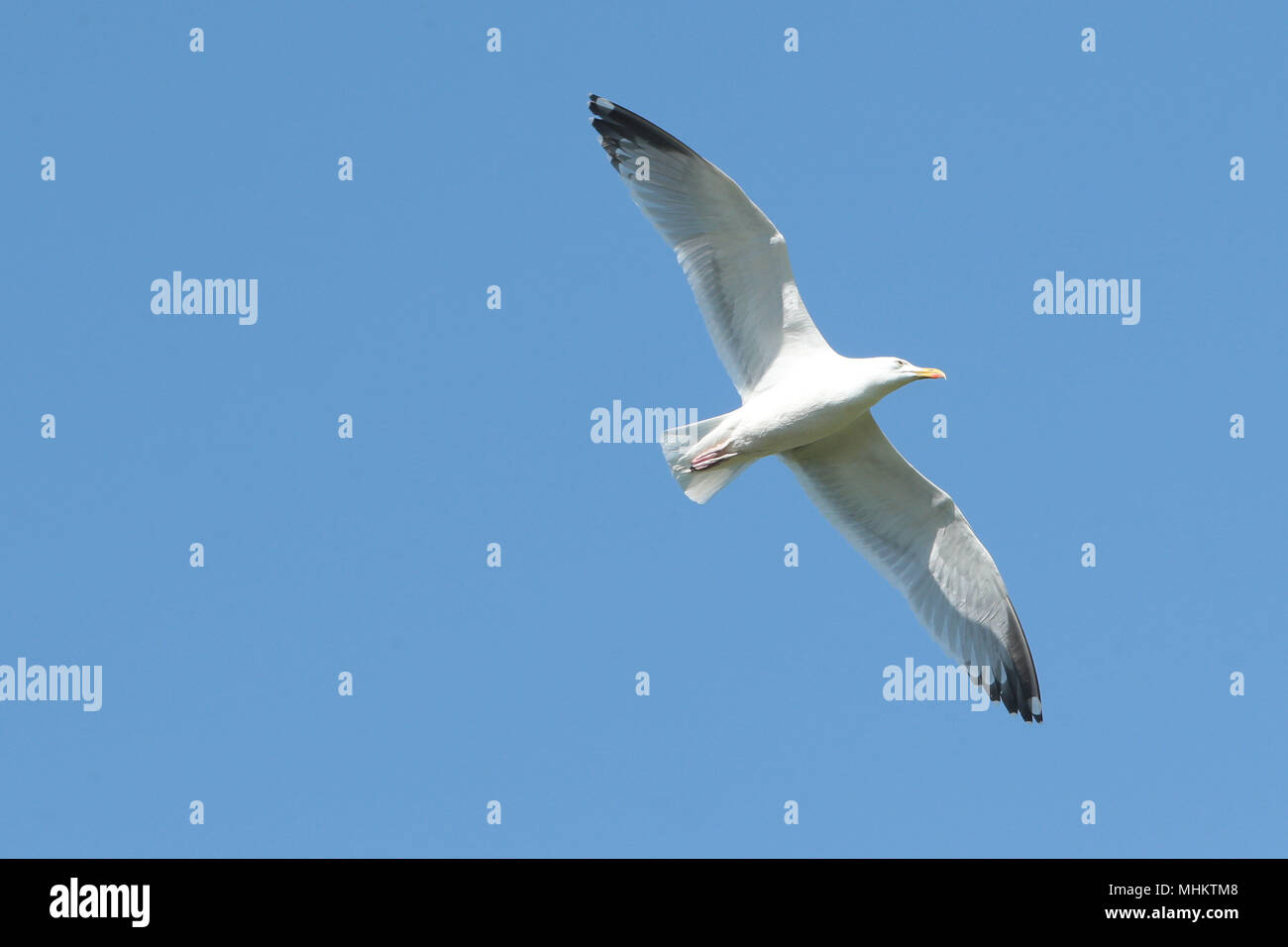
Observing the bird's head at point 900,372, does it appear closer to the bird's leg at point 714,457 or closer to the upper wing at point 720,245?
the upper wing at point 720,245

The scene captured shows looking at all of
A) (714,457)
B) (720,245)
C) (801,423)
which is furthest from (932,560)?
(720,245)

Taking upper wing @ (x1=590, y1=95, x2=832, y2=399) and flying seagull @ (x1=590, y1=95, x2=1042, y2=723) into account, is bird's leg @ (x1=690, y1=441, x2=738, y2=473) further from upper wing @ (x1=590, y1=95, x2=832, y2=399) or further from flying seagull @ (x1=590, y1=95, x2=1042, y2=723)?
upper wing @ (x1=590, y1=95, x2=832, y2=399)

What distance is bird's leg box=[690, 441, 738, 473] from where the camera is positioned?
11492 millimetres

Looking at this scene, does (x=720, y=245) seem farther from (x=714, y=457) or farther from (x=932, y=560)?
(x=932, y=560)

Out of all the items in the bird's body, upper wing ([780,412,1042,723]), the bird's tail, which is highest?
the bird's body

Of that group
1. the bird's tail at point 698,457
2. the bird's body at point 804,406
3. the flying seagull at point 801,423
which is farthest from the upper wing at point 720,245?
the bird's tail at point 698,457

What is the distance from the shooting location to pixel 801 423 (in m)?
11.4

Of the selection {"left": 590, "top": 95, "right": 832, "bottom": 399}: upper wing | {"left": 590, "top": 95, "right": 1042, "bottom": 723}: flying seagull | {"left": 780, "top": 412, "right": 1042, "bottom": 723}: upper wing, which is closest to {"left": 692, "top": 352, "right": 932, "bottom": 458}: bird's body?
{"left": 590, "top": 95, "right": 1042, "bottom": 723}: flying seagull

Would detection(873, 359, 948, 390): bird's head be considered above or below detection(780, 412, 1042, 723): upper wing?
above

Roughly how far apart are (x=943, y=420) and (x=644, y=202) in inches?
145

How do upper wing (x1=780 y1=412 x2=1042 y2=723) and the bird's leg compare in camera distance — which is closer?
the bird's leg

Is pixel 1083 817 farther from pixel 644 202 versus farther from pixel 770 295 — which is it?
pixel 644 202

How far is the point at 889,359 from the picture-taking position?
11.3 meters
